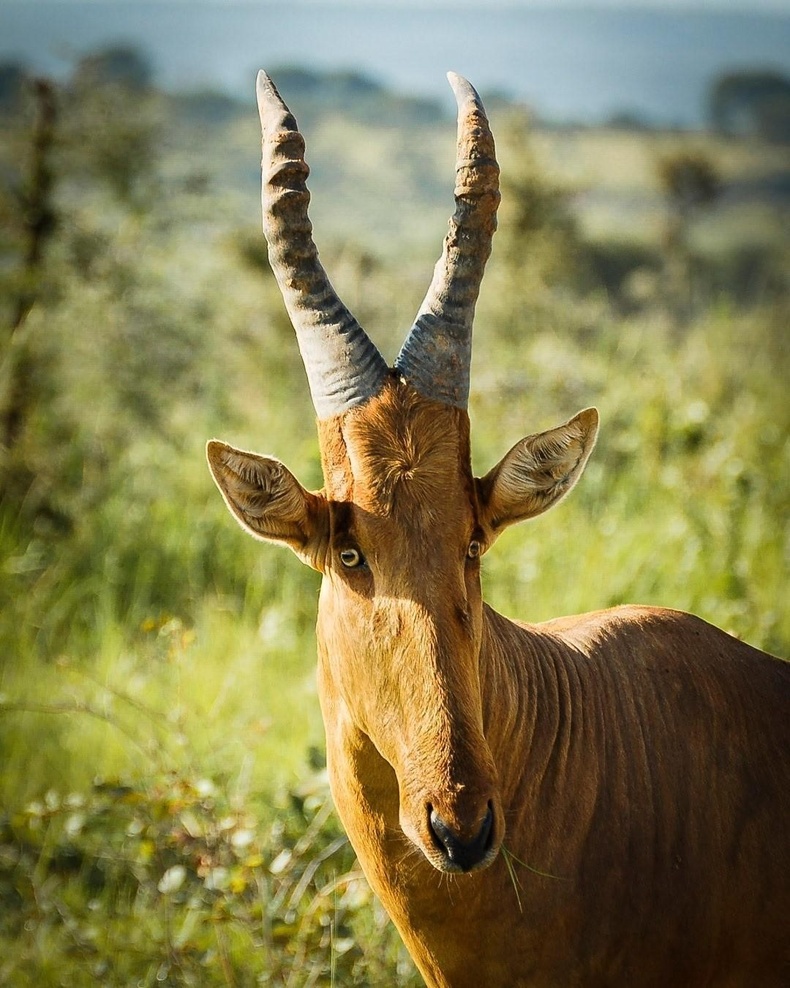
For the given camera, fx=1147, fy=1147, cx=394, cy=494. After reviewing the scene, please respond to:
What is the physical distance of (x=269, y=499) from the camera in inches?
150

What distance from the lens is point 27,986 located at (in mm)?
5664

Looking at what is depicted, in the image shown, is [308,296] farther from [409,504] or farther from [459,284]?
[409,504]

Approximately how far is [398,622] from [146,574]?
21.3ft

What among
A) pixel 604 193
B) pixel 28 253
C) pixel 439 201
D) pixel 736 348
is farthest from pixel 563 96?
pixel 28 253

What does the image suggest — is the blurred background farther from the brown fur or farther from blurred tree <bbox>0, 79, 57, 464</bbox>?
the brown fur

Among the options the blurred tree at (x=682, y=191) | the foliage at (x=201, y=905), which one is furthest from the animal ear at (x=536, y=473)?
the blurred tree at (x=682, y=191)

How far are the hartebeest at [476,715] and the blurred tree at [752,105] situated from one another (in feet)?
145

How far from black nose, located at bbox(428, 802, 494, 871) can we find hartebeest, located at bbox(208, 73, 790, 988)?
0.99 feet

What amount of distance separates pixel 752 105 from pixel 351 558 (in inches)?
1956

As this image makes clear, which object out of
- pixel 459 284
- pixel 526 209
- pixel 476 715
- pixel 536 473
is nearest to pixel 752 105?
pixel 526 209

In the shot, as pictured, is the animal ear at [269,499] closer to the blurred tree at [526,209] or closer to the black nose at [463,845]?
the black nose at [463,845]

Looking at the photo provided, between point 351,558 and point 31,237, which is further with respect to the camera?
point 31,237

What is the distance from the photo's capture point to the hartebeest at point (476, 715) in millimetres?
3639

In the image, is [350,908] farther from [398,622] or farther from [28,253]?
[28,253]
